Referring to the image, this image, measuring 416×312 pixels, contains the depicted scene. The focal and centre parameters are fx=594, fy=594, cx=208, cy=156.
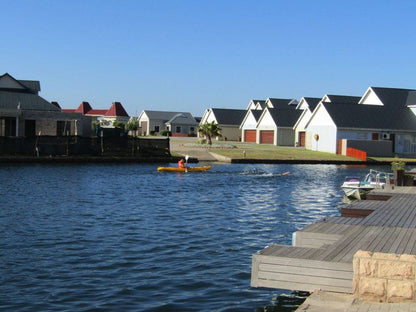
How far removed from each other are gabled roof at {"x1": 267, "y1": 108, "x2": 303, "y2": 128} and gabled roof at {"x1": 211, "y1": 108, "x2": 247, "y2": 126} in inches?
706

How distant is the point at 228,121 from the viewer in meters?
114

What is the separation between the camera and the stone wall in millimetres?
9977

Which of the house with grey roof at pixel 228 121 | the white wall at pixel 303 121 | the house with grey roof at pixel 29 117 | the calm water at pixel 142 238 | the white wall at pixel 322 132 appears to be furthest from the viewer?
the house with grey roof at pixel 228 121

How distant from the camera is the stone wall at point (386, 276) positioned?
9.98m

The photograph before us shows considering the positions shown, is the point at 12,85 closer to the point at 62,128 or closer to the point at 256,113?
the point at 62,128

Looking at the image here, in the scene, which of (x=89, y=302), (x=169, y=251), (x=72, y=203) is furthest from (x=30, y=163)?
(x=89, y=302)

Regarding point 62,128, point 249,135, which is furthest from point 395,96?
point 62,128

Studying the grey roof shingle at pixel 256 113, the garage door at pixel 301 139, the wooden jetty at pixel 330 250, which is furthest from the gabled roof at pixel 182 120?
the wooden jetty at pixel 330 250

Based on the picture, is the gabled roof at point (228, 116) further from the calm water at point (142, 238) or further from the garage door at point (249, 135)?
the calm water at point (142, 238)

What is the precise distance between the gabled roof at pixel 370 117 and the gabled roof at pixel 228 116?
3653 centimetres

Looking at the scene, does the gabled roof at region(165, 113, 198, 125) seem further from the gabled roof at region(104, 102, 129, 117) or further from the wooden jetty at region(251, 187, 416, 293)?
the wooden jetty at region(251, 187, 416, 293)

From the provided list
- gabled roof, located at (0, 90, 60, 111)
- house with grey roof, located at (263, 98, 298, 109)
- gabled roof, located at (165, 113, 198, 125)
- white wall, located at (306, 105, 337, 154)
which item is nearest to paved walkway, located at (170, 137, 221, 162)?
gabled roof, located at (0, 90, 60, 111)

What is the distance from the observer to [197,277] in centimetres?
1552

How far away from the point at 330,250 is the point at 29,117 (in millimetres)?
55189
